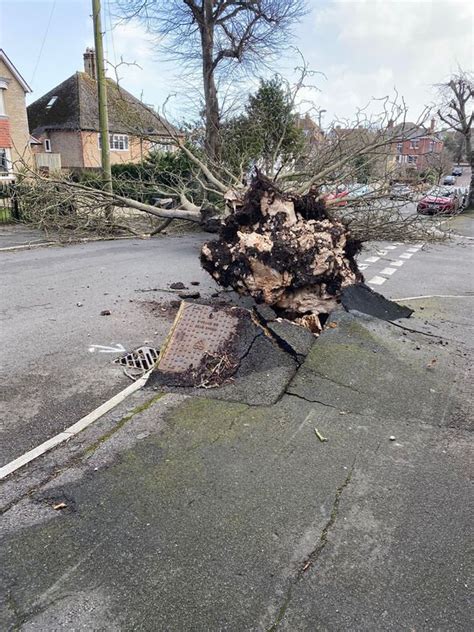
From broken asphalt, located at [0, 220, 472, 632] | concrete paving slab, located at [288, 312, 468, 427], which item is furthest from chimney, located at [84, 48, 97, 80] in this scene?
broken asphalt, located at [0, 220, 472, 632]

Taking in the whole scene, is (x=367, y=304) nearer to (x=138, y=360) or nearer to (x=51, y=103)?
(x=138, y=360)

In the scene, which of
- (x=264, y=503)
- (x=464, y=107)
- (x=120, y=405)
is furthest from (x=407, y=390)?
(x=464, y=107)

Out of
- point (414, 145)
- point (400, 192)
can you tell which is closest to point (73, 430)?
point (400, 192)

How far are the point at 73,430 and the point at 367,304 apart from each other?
12.3 feet

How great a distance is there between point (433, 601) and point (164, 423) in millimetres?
2248

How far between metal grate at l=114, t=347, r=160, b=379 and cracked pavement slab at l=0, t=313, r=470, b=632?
77 cm

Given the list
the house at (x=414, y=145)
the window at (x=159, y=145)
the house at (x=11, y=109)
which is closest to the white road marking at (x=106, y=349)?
the house at (x=414, y=145)

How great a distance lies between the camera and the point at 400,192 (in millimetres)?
8602

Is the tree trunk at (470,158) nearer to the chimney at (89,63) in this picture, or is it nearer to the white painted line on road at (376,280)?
the white painted line on road at (376,280)

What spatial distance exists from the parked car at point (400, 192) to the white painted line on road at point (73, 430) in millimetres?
5753

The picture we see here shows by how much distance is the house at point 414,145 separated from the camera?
7961 millimetres

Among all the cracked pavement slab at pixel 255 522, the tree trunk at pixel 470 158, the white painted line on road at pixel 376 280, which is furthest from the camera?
the tree trunk at pixel 470 158

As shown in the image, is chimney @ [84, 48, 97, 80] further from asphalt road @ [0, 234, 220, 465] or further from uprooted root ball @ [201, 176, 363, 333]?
uprooted root ball @ [201, 176, 363, 333]

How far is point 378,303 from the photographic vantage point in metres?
6.17
